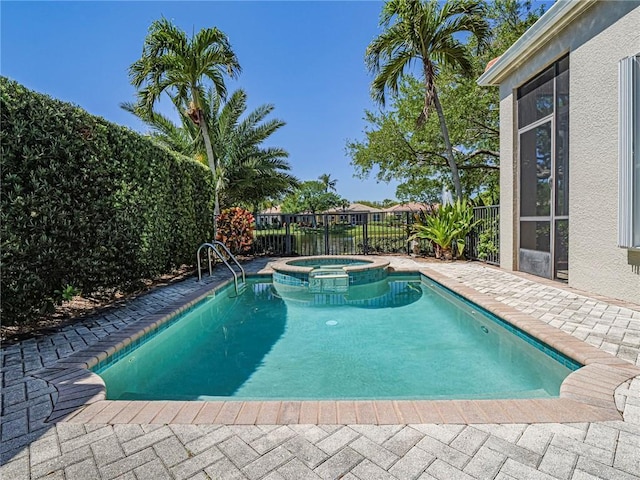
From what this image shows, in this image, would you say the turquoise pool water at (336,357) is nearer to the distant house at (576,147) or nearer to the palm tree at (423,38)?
the distant house at (576,147)

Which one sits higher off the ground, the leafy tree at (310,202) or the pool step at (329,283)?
the leafy tree at (310,202)

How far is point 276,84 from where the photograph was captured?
49.7 ft

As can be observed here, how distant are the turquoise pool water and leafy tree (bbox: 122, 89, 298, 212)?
9.27 metres

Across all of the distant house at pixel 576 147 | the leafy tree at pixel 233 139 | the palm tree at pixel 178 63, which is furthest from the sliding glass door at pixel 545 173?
the leafy tree at pixel 233 139

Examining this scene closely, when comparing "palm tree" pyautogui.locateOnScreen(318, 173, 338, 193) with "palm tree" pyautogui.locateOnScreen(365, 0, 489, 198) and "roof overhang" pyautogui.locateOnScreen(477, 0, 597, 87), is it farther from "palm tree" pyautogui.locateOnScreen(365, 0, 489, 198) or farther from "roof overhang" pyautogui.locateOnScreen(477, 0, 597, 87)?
"roof overhang" pyautogui.locateOnScreen(477, 0, 597, 87)

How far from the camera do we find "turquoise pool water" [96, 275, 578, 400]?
319 cm

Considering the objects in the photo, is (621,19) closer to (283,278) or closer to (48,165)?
(283,278)

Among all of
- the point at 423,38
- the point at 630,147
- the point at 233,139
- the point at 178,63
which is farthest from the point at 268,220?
the point at 630,147

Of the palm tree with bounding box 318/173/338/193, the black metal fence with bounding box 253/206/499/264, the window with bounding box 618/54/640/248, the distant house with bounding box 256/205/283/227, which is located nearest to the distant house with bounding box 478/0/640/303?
the window with bounding box 618/54/640/248

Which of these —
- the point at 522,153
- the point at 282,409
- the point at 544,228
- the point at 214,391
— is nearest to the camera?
the point at 282,409

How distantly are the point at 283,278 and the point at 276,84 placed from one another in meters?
10.7

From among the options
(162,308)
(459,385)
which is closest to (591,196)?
(459,385)

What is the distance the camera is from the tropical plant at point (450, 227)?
386 inches

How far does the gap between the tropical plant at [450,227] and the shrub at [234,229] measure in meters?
5.74
